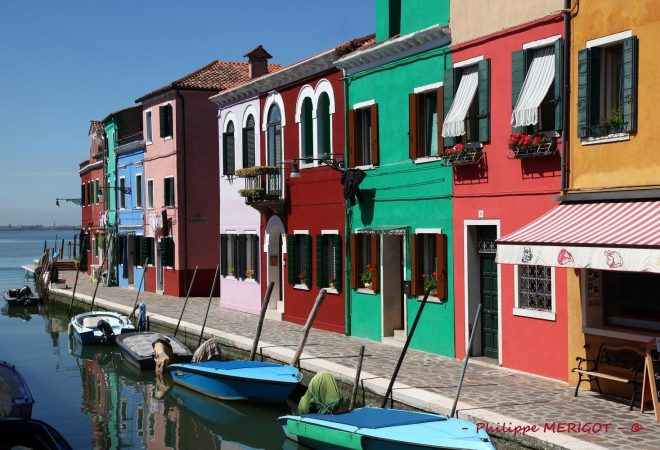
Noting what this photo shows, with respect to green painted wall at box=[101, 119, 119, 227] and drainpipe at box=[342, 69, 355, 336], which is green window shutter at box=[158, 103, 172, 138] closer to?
green painted wall at box=[101, 119, 119, 227]

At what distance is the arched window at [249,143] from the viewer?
27.6 m

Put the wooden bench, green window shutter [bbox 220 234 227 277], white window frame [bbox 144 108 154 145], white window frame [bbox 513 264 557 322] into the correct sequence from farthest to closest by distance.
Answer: white window frame [bbox 144 108 154 145], green window shutter [bbox 220 234 227 277], white window frame [bbox 513 264 557 322], the wooden bench

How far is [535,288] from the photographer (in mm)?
15312

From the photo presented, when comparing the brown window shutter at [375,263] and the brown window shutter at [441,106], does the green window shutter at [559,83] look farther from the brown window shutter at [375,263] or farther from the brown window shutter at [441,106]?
the brown window shutter at [375,263]

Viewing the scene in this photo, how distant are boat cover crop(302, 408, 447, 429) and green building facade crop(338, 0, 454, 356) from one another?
5.04m

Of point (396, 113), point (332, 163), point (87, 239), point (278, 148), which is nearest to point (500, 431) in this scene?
point (396, 113)

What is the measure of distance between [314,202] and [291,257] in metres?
2.01

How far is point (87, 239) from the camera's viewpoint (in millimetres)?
52469

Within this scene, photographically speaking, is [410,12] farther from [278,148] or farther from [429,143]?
[278,148]

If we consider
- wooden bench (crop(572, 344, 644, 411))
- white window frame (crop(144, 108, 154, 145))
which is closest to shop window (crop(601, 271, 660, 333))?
wooden bench (crop(572, 344, 644, 411))

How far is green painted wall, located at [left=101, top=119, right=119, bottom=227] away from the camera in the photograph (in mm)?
43719

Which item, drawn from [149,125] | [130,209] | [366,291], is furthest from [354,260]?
[130,209]

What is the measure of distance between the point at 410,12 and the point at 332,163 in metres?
4.63

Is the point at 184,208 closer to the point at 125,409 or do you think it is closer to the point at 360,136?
the point at 360,136
